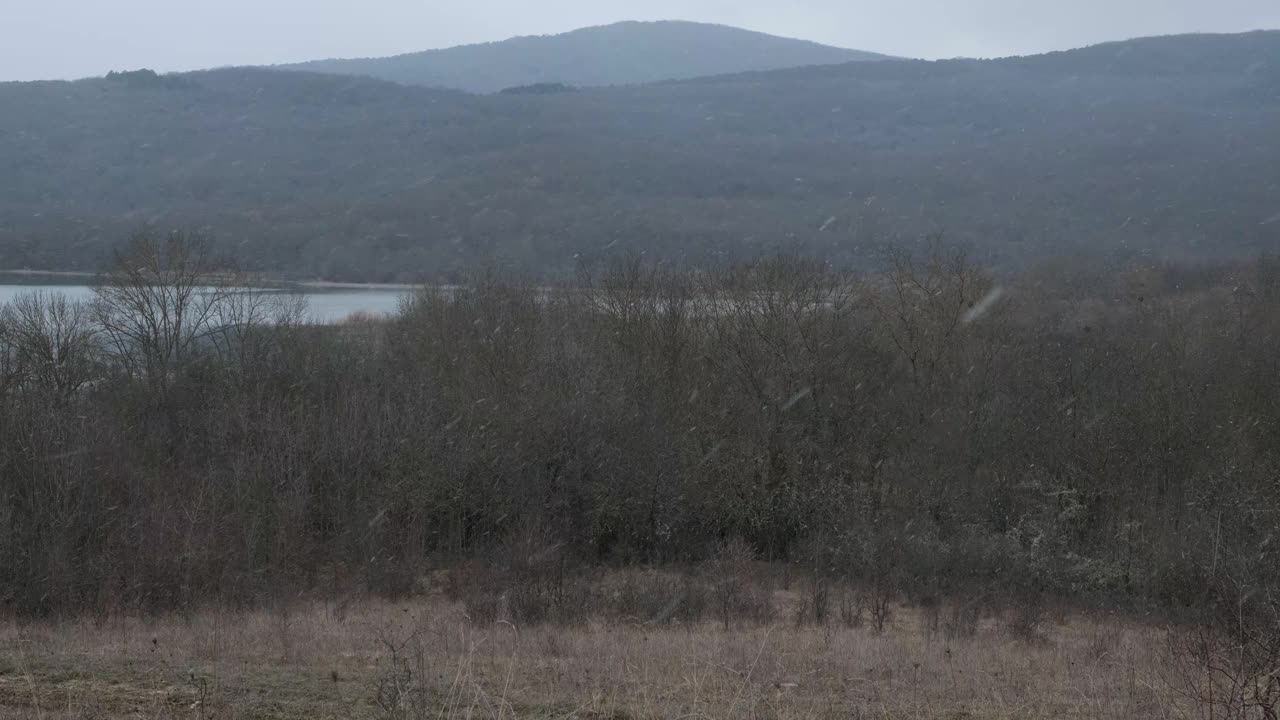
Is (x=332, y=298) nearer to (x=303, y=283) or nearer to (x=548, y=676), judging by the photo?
(x=303, y=283)

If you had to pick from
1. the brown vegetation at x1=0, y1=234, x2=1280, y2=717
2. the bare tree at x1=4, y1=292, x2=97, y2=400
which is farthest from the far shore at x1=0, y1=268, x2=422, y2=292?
the brown vegetation at x1=0, y1=234, x2=1280, y2=717

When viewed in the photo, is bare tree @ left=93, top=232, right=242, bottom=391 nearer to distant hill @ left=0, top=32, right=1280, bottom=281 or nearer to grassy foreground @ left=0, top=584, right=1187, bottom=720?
distant hill @ left=0, top=32, right=1280, bottom=281

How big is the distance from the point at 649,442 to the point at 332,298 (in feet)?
127

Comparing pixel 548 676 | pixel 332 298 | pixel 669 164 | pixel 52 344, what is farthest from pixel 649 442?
pixel 669 164

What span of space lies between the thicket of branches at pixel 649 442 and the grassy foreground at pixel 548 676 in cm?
1094

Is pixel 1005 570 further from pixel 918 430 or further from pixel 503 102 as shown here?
pixel 503 102

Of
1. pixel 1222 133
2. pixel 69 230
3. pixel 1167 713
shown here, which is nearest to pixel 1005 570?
pixel 1167 713

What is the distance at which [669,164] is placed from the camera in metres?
125

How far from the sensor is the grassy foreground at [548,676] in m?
7.09

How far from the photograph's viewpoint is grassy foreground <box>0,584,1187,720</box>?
279 inches

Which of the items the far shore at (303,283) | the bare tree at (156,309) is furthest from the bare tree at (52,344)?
the far shore at (303,283)

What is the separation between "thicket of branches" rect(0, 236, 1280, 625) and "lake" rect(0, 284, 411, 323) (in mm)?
8148

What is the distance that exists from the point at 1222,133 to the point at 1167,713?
129m

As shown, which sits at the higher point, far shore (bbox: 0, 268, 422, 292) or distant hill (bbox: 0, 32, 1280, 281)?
distant hill (bbox: 0, 32, 1280, 281)
